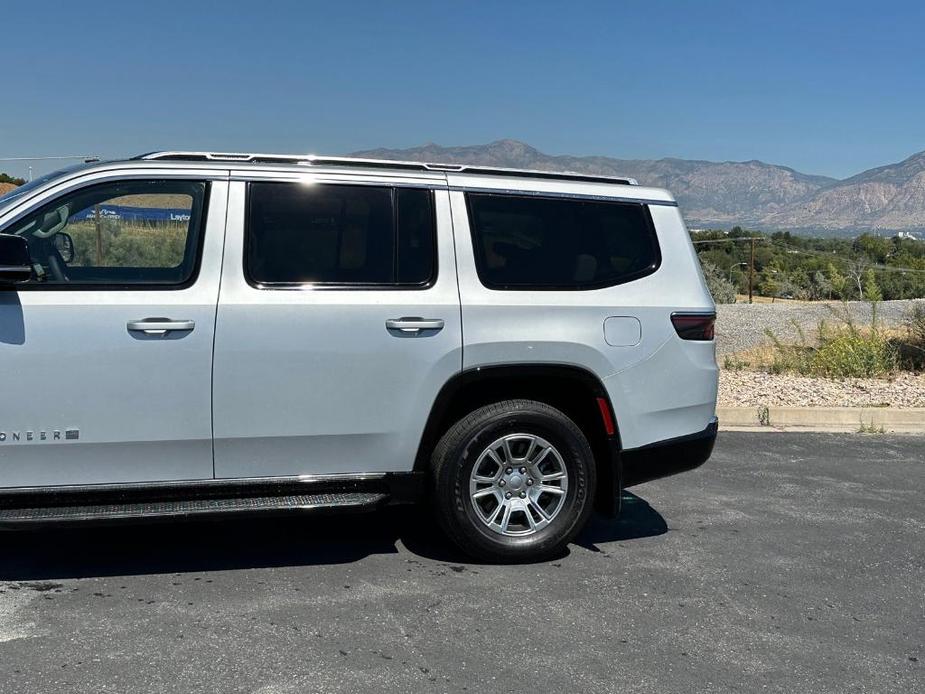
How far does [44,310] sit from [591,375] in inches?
109

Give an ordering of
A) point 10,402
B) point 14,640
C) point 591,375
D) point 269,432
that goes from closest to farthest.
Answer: point 14,640 < point 10,402 < point 269,432 < point 591,375

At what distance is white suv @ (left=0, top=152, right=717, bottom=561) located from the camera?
4.40 metres

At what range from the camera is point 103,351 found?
437cm

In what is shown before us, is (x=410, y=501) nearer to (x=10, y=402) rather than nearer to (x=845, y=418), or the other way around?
(x=10, y=402)

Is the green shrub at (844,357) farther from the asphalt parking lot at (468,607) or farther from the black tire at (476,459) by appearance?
the black tire at (476,459)

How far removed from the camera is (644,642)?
13.4 ft

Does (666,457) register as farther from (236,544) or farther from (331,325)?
(236,544)

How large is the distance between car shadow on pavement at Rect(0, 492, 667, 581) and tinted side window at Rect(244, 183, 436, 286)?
4.52 feet

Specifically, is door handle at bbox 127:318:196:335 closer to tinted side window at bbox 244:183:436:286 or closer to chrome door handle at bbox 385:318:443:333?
tinted side window at bbox 244:183:436:286

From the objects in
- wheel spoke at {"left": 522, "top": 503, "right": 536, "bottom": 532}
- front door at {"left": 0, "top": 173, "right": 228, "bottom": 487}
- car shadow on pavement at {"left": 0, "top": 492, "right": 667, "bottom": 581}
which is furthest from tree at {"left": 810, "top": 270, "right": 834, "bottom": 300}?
front door at {"left": 0, "top": 173, "right": 228, "bottom": 487}

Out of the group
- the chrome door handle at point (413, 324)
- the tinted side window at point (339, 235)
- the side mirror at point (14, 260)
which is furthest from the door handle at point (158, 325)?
the chrome door handle at point (413, 324)

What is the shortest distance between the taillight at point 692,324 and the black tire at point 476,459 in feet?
2.67

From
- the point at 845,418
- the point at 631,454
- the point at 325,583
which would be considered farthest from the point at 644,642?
the point at 845,418

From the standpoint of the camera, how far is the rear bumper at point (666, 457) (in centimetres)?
514
